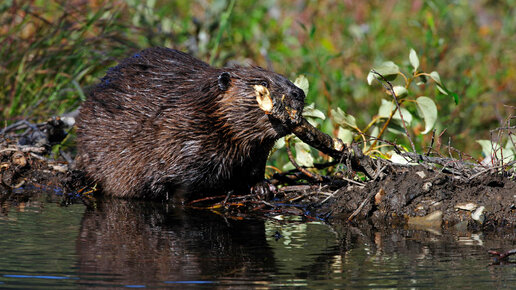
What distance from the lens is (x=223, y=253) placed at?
2848 millimetres

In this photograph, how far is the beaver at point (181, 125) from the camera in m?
3.93

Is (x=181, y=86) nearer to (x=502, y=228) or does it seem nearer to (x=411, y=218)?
(x=411, y=218)

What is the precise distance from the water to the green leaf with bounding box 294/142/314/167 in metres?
0.83

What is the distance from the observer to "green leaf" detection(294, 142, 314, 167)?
4.48 metres

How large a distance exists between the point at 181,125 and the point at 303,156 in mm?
862

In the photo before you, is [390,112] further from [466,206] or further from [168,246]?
[168,246]

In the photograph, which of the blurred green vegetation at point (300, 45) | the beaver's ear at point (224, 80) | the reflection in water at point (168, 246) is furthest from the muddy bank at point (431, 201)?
the beaver's ear at point (224, 80)

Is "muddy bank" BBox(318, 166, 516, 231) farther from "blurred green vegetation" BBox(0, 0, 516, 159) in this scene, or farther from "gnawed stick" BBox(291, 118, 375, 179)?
"blurred green vegetation" BBox(0, 0, 516, 159)

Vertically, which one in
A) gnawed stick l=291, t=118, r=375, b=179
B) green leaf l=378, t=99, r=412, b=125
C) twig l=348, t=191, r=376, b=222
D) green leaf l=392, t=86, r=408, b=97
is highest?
green leaf l=392, t=86, r=408, b=97

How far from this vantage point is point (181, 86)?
4.26 metres

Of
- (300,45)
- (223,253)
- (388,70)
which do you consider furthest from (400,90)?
(300,45)

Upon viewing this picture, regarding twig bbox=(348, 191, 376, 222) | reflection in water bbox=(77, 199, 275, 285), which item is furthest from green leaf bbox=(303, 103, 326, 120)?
reflection in water bbox=(77, 199, 275, 285)

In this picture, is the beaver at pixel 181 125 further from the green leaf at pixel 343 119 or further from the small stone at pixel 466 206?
the small stone at pixel 466 206

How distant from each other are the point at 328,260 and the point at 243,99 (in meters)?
1.45
